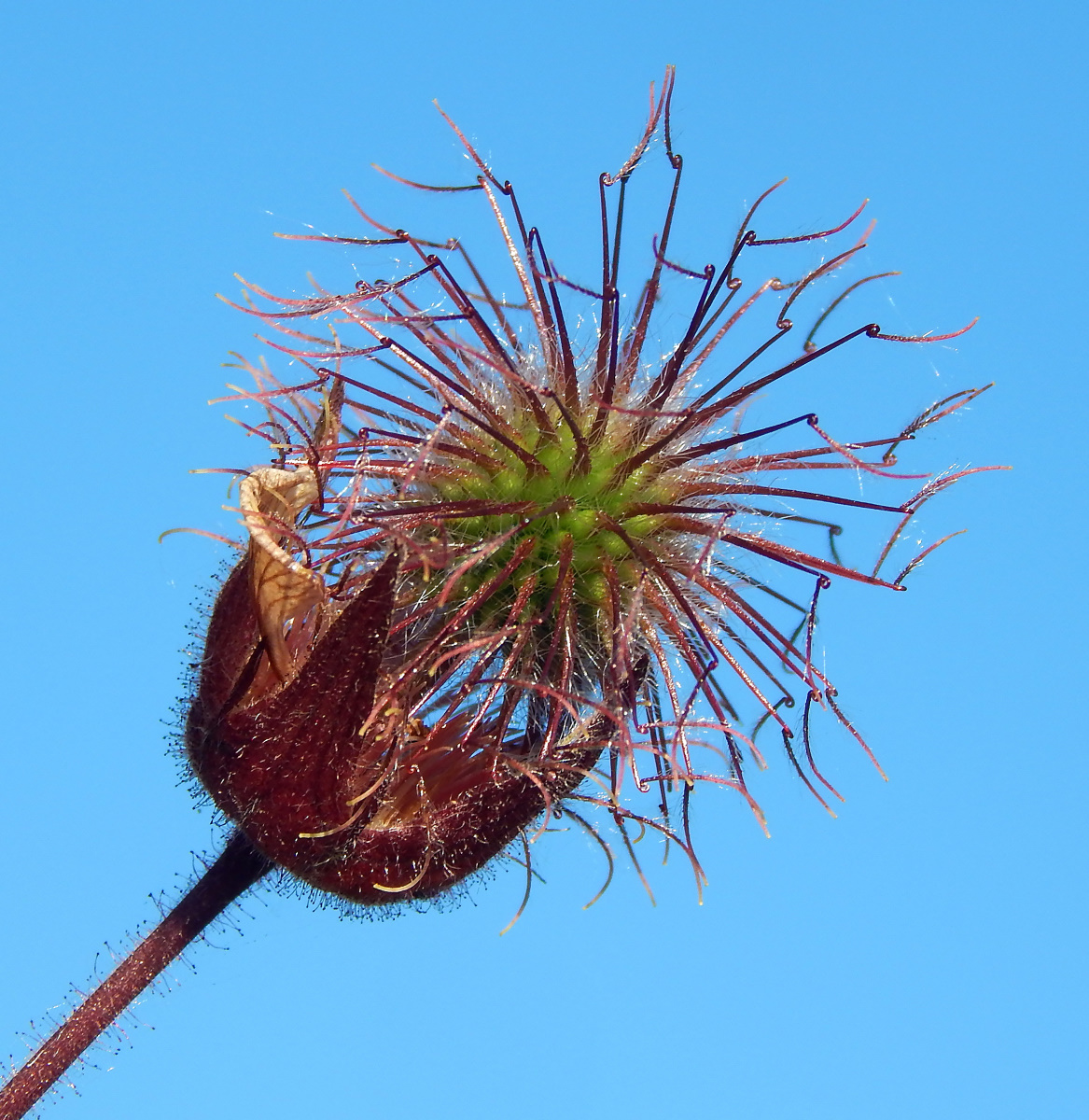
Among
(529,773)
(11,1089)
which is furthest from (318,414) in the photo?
(11,1089)

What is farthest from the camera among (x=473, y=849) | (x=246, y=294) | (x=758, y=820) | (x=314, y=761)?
(x=246, y=294)

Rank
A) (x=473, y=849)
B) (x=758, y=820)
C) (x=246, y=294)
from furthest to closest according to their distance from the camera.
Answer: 1. (x=246, y=294)
2. (x=758, y=820)
3. (x=473, y=849)

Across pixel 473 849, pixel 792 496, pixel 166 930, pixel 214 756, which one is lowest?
pixel 166 930

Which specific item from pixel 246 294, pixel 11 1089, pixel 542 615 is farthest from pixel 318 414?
pixel 11 1089

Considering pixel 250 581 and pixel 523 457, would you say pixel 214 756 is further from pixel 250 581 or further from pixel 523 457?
pixel 523 457

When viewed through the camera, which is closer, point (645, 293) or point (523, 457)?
point (523, 457)

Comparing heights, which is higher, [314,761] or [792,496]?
[792,496]

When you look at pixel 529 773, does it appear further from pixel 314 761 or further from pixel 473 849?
pixel 314 761
